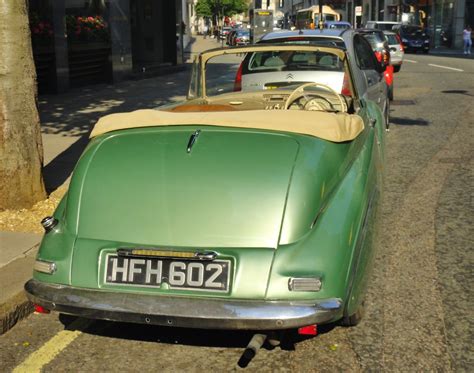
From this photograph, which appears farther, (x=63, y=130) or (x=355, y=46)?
(x=63, y=130)

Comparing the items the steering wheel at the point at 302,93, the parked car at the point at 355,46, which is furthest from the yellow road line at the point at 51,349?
the parked car at the point at 355,46

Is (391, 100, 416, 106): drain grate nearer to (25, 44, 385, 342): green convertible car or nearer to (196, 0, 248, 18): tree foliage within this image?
(25, 44, 385, 342): green convertible car

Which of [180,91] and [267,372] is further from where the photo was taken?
[180,91]

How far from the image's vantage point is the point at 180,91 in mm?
17547

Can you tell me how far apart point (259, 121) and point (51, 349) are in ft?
5.87

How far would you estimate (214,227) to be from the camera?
10.5ft

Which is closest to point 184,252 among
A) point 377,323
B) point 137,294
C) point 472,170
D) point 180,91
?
point 137,294

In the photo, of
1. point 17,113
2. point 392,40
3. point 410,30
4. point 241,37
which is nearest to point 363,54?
point 17,113

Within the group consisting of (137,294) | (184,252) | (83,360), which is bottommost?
(83,360)

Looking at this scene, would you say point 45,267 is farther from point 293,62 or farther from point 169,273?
point 293,62

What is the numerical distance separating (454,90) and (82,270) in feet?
51.8

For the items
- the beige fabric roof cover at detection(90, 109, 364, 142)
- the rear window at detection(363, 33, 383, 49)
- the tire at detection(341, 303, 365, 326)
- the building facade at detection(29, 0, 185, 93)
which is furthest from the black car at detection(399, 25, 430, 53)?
the tire at detection(341, 303, 365, 326)

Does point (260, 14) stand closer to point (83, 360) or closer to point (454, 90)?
point (454, 90)

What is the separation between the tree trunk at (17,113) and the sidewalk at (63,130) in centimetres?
56
